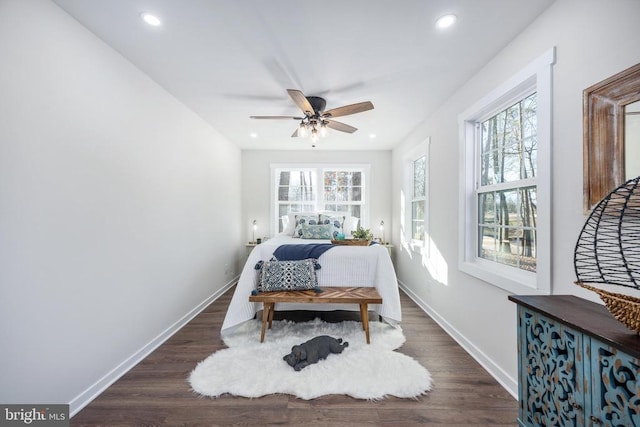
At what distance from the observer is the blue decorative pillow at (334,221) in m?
4.36

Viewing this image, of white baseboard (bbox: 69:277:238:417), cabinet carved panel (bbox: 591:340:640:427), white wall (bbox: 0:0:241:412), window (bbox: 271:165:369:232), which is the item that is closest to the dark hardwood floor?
white baseboard (bbox: 69:277:238:417)

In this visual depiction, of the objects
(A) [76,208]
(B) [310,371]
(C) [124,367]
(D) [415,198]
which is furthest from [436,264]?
(A) [76,208]

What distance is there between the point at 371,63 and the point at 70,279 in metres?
2.67

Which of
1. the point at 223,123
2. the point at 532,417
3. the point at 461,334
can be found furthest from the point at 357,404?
the point at 223,123

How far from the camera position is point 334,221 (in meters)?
4.48

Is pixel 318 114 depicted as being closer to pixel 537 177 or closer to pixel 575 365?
pixel 537 177

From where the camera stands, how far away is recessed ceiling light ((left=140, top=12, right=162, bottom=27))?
5.49 feet

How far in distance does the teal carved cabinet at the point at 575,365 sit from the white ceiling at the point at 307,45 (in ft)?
5.70

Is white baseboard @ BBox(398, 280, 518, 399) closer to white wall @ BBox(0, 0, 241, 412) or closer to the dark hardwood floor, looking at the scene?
the dark hardwood floor

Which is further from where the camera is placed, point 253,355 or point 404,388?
point 253,355

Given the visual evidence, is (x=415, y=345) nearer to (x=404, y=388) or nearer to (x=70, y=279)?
(x=404, y=388)

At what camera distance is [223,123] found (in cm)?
362

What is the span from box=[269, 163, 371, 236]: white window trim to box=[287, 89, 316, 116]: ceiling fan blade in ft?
8.04

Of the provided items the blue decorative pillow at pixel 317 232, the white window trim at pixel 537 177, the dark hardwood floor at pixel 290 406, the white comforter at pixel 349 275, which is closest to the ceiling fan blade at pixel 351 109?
the white window trim at pixel 537 177
